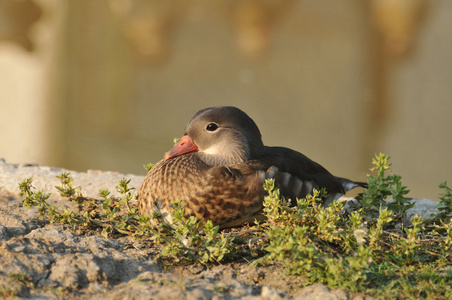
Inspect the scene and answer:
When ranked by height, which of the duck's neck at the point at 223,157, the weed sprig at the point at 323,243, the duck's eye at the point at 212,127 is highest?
the duck's eye at the point at 212,127

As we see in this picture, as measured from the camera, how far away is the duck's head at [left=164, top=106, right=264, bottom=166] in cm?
378

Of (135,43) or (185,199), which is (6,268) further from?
(135,43)

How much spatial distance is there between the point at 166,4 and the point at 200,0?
519 mm

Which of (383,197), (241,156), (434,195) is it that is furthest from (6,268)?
(434,195)

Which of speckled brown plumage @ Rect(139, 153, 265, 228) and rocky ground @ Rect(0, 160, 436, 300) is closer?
rocky ground @ Rect(0, 160, 436, 300)

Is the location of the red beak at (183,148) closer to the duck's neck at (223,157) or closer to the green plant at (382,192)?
the duck's neck at (223,157)

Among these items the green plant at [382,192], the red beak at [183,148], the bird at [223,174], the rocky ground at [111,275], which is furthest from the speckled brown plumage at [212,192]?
the green plant at [382,192]

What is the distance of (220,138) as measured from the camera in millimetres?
3809

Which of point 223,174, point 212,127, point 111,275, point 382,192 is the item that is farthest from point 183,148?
point 382,192

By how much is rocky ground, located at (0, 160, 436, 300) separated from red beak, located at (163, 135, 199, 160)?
67cm

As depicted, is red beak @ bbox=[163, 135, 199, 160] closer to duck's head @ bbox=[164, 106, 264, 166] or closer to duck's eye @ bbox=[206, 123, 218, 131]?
duck's head @ bbox=[164, 106, 264, 166]

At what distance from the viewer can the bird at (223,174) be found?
3.46 metres

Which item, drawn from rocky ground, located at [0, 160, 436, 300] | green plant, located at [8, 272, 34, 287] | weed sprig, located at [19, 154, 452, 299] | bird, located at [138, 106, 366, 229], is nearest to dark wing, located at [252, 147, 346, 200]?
bird, located at [138, 106, 366, 229]

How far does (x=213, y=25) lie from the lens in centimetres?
761
